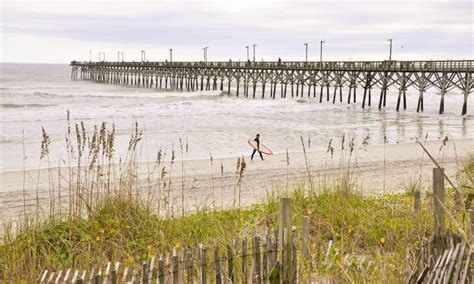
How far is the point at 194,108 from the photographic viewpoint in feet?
143

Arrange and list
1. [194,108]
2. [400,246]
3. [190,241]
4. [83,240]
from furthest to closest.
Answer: [194,108], [190,241], [83,240], [400,246]

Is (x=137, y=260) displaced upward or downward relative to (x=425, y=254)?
downward

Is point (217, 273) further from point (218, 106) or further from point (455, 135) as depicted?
point (218, 106)

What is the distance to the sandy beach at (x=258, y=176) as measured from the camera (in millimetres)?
11227

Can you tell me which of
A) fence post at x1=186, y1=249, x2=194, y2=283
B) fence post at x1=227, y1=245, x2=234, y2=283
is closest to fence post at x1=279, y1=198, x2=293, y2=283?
fence post at x1=227, y1=245, x2=234, y2=283

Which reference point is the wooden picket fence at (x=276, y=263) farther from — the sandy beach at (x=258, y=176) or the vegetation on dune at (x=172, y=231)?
the sandy beach at (x=258, y=176)

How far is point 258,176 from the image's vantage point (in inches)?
561

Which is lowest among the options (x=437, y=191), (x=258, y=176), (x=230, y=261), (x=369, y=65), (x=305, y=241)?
(x=258, y=176)

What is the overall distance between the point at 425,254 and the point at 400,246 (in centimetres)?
105

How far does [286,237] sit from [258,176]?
31.6ft

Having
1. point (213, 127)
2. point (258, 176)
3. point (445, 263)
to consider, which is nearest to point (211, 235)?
point (445, 263)

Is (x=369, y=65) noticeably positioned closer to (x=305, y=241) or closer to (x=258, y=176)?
(x=258, y=176)

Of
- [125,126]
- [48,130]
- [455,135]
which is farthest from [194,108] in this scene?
[455,135]

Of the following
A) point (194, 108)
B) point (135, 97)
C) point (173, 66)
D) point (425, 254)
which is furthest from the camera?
point (173, 66)
